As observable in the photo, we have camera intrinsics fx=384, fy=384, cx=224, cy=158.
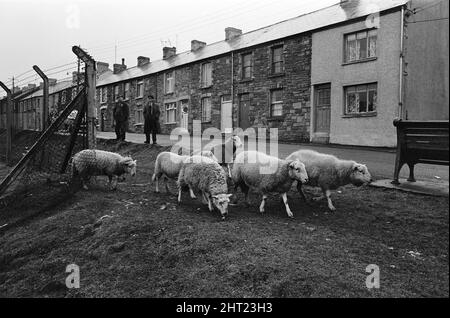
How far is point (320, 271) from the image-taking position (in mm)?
3881

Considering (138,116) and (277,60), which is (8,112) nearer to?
(277,60)

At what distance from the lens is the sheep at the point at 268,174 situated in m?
6.23

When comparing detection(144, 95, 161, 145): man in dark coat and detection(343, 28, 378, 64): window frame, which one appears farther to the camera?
detection(343, 28, 378, 64): window frame

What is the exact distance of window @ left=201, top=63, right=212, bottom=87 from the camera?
86.3 feet

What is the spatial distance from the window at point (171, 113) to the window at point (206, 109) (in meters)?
2.71

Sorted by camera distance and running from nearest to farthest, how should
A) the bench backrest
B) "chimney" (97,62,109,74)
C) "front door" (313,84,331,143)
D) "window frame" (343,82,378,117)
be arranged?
1. the bench backrest
2. "window frame" (343,82,378,117)
3. "front door" (313,84,331,143)
4. "chimney" (97,62,109,74)

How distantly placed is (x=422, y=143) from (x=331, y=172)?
4681 millimetres

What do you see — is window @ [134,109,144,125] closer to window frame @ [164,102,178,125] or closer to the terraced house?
the terraced house

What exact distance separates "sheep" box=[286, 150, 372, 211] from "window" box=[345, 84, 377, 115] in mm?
12690

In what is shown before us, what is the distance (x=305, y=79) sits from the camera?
20938 mm

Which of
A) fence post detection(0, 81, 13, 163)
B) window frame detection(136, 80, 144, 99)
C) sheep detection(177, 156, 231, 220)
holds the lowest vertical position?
sheep detection(177, 156, 231, 220)

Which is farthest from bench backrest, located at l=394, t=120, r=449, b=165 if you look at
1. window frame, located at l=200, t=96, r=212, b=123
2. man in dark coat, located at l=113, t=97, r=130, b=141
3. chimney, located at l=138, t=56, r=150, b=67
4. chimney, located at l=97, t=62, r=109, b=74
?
chimney, located at l=97, t=62, r=109, b=74

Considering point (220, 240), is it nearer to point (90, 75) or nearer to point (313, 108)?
point (90, 75)
